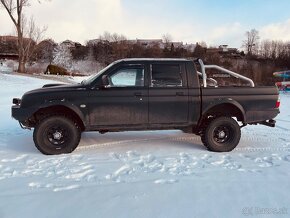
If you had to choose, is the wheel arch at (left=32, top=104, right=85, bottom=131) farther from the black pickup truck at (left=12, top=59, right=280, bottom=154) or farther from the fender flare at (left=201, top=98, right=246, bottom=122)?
the fender flare at (left=201, top=98, right=246, bottom=122)

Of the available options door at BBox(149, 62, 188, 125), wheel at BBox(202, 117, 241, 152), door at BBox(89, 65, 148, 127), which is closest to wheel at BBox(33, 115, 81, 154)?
door at BBox(89, 65, 148, 127)

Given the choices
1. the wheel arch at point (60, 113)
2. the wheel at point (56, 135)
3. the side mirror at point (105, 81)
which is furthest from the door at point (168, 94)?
the wheel at point (56, 135)

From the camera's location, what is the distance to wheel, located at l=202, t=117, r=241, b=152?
6.33 meters

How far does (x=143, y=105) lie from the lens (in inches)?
243

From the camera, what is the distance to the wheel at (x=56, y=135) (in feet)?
19.5

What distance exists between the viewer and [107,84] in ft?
19.8

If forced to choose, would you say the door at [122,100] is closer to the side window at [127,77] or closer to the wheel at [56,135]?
the side window at [127,77]

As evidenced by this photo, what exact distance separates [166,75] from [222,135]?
164cm

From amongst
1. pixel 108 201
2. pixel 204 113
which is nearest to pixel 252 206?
pixel 108 201

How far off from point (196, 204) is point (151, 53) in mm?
73781

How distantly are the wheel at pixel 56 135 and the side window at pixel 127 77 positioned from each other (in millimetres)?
1124

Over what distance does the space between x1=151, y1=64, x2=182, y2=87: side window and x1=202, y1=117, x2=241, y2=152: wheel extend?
1.07 meters

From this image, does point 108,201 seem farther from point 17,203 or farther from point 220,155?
point 220,155

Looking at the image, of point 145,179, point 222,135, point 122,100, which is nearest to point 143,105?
point 122,100
